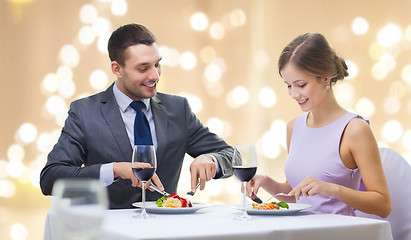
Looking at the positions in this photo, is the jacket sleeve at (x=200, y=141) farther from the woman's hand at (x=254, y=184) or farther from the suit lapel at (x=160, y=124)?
the woman's hand at (x=254, y=184)

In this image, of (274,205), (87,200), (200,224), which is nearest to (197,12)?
(274,205)

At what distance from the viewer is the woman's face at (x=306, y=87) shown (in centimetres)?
182

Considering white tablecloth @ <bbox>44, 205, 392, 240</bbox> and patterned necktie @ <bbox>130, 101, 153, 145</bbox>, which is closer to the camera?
white tablecloth @ <bbox>44, 205, 392, 240</bbox>

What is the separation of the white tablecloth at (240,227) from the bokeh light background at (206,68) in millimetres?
1630

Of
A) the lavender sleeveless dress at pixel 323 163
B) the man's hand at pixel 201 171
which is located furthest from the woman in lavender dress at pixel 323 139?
the man's hand at pixel 201 171

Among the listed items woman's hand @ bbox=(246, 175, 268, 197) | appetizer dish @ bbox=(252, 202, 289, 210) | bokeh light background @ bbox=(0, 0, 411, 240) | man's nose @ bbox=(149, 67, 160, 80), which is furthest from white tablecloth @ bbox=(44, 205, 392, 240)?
bokeh light background @ bbox=(0, 0, 411, 240)

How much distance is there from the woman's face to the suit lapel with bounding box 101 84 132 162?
0.68 meters

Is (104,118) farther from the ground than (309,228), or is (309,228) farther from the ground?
(104,118)

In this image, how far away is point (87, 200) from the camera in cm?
72

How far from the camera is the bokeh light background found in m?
2.91

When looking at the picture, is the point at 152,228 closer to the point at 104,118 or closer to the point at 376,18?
the point at 104,118

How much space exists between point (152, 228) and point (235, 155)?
1.10ft

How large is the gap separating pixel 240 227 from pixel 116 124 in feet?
3.27

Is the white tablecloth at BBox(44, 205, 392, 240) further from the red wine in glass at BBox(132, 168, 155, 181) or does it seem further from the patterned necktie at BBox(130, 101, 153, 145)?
the patterned necktie at BBox(130, 101, 153, 145)
